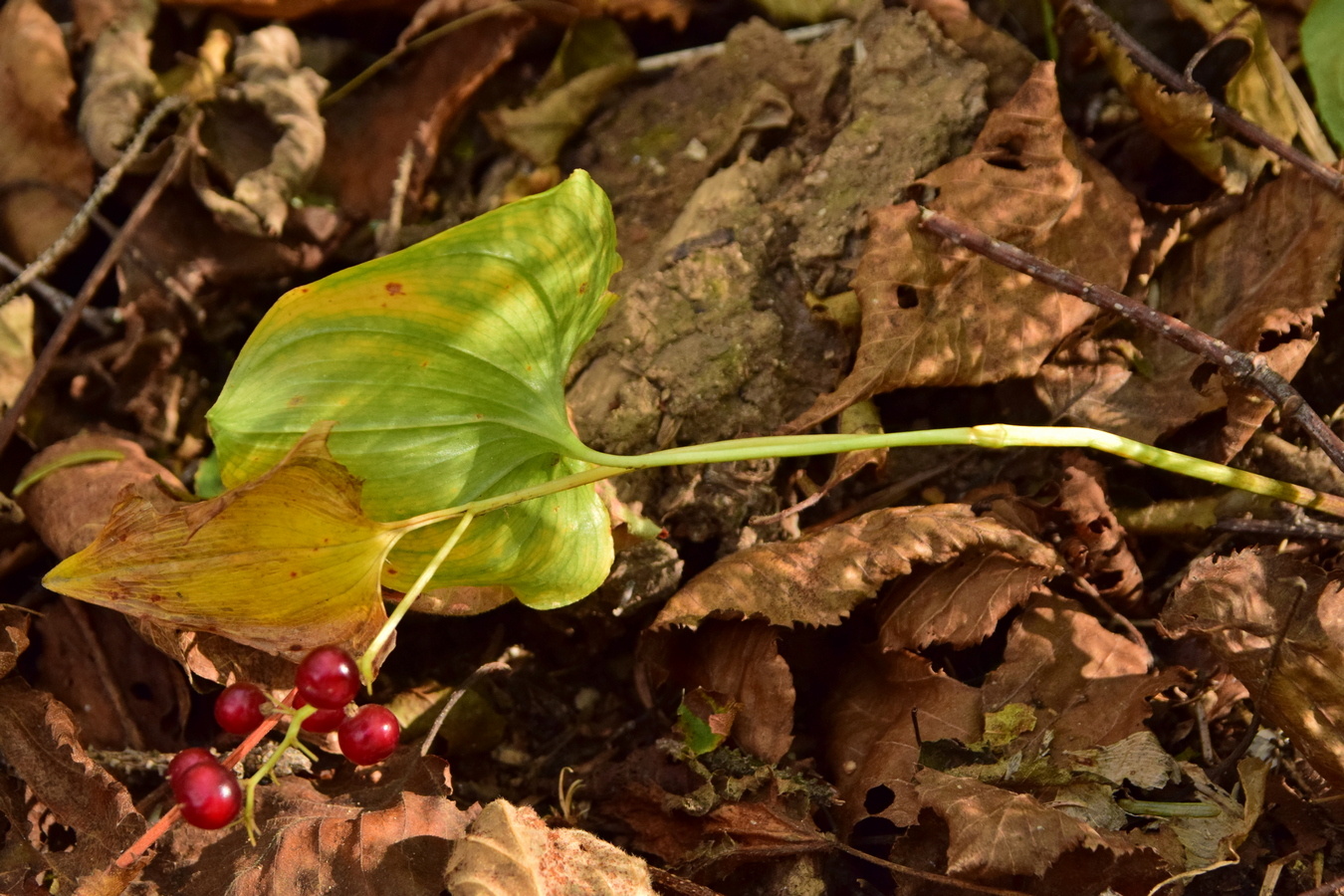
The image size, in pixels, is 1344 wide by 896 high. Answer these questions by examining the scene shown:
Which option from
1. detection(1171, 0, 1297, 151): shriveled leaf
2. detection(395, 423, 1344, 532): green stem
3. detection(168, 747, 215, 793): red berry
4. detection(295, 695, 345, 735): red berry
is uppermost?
detection(1171, 0, 1297, 151): shriveled leaf

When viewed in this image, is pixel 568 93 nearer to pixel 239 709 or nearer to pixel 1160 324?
pixel 1160 324

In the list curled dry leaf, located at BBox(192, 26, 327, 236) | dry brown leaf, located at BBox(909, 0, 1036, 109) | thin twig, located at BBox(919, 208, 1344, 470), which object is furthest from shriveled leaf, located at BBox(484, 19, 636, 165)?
thin twig, located at BBox(919, 208, 1344, 470)

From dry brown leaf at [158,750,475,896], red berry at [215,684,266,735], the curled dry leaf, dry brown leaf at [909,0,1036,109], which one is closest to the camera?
red berry at [215,684,266,735]

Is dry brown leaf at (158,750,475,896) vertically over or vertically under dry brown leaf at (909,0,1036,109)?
under

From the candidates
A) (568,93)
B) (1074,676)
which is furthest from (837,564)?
(568,93)

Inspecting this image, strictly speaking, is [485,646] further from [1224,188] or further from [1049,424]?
[1224,188]

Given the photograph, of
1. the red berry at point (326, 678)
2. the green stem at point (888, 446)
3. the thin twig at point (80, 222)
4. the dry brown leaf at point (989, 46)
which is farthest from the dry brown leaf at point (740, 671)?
the thin twig at point (80, 222)

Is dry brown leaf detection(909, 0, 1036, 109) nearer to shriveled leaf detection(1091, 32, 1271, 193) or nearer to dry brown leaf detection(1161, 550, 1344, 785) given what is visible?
shriveled leaf detection(1091, 32, 1271, 193)
